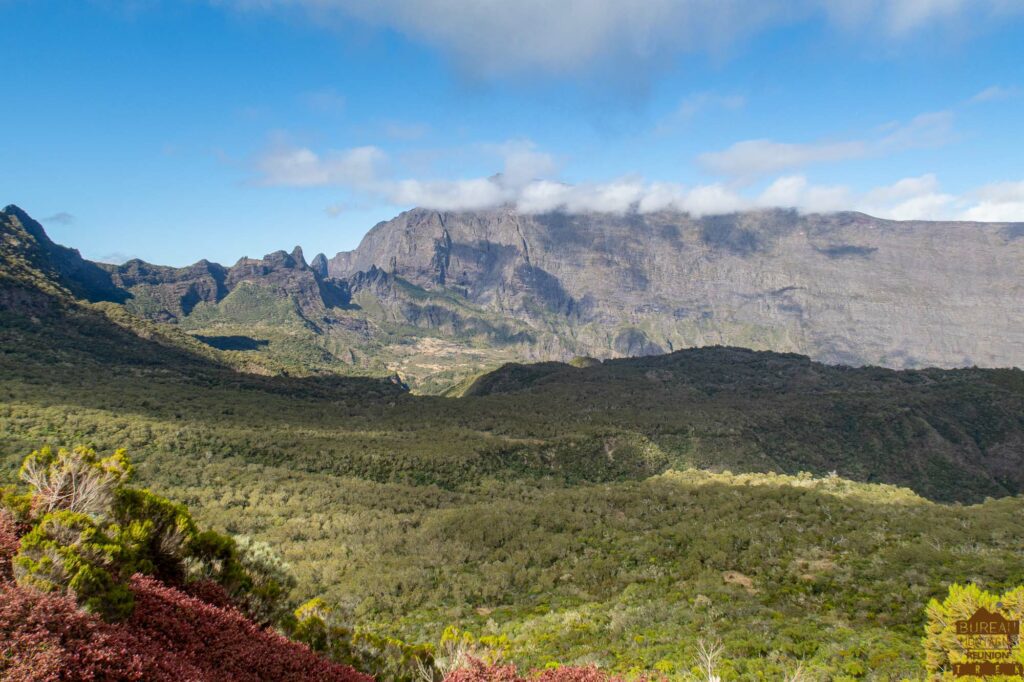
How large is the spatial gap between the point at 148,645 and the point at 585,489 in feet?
187

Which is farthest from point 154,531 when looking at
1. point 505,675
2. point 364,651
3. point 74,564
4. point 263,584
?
point 505,675

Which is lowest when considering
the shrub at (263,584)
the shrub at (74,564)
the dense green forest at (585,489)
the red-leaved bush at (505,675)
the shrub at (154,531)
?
the dense green forest at (585,489)

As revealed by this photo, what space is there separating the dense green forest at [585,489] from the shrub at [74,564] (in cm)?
1078

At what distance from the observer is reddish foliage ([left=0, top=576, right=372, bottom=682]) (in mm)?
7375

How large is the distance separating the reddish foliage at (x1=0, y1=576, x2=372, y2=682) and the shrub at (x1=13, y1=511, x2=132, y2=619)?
1.44ft

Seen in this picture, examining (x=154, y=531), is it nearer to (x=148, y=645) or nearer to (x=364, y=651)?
(x=148, y=645)

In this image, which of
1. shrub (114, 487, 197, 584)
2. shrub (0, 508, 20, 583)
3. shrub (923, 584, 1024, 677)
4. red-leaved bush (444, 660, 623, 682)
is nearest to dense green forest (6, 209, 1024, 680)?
red-leaved bush (444, 660, 623, 682)

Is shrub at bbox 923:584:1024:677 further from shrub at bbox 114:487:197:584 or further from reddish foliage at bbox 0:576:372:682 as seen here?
shrub at bbox 114:487:197:584

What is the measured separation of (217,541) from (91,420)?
7320cm

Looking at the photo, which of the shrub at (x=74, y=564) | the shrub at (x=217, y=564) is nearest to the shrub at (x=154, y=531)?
the shrub at (x=217, y=564)

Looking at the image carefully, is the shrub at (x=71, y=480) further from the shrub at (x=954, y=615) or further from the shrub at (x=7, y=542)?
the shrub at (x=954, y=615)

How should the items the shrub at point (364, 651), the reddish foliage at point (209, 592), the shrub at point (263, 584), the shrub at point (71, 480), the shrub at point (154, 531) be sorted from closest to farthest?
the shrub at point (71, 480) < the shrub at point (154, 531) < the reddish foliage at point (209, 592) < the shrub at point (263, 584) < the shrub at point (364, 651)

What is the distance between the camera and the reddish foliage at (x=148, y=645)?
24.2ft

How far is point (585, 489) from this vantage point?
6269cm
